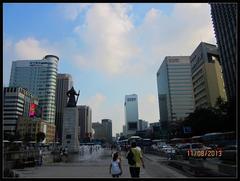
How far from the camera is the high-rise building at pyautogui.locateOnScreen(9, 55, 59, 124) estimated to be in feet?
465

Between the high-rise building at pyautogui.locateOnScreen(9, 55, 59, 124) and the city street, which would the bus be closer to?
the city street

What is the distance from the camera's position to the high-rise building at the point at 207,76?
105 m

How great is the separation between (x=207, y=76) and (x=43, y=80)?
78.9 m

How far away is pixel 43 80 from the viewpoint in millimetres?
143375

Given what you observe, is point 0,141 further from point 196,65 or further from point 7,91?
point 196,65

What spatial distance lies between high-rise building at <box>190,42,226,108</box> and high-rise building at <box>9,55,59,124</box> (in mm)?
67466

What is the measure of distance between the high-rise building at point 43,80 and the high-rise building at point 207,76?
67.5 m

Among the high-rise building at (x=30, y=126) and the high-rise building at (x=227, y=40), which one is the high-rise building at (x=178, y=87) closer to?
the high-rise building at (x=227, y=40)

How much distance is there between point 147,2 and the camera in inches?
328

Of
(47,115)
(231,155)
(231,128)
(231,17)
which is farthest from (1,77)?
(47,115)

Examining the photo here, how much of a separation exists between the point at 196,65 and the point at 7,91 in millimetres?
76049

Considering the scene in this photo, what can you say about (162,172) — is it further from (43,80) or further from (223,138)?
(43,80)
